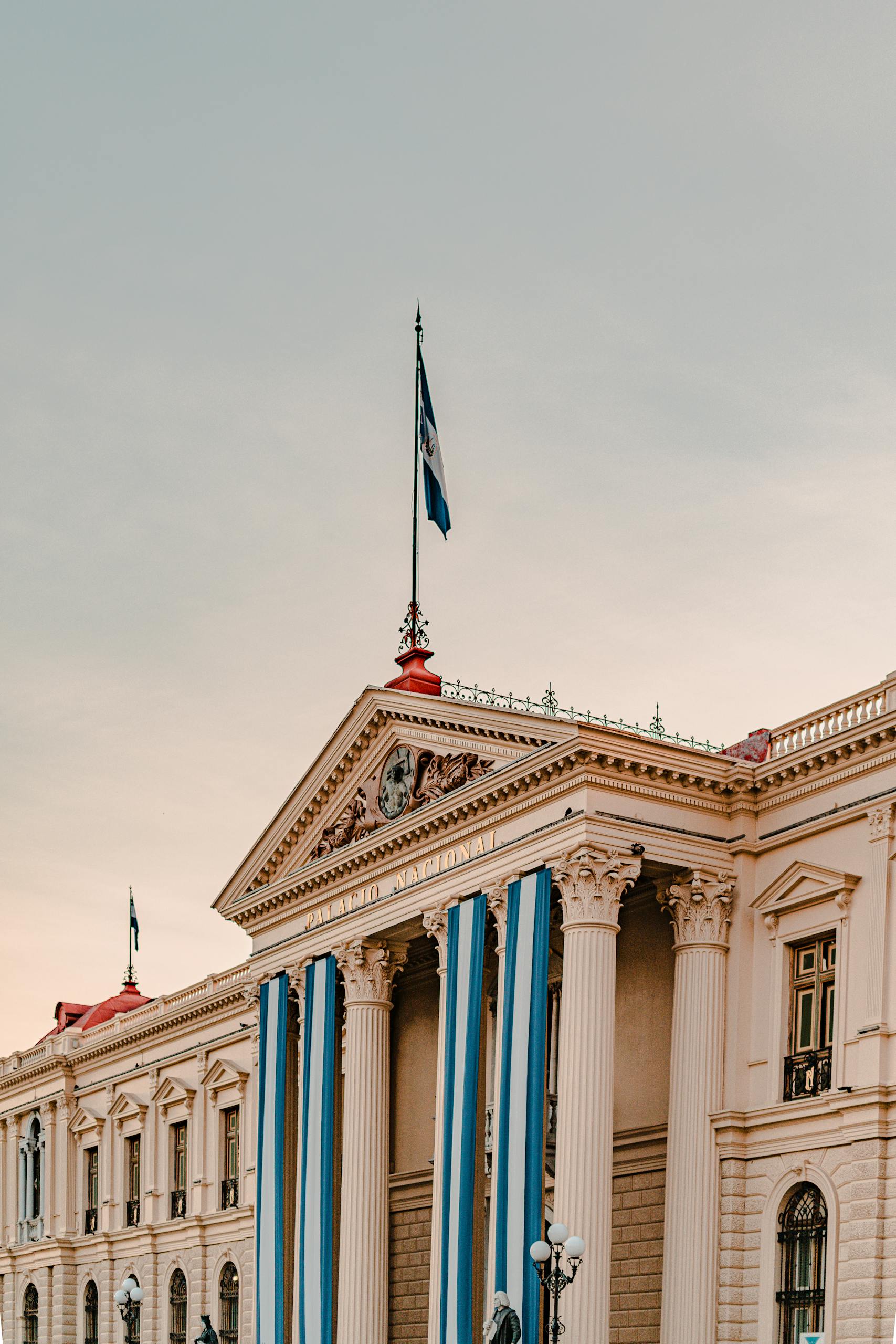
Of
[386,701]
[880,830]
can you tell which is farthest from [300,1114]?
[880,830]

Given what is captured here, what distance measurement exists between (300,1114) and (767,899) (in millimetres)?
11620

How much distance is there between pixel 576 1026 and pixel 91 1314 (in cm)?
2919

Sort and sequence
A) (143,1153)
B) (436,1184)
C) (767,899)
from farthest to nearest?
(143,1153), (436,1184), (767,899)

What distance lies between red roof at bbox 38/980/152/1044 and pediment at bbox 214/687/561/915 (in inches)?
785

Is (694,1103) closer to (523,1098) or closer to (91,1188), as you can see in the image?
(523,1098)

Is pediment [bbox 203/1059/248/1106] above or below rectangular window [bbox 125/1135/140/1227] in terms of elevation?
above

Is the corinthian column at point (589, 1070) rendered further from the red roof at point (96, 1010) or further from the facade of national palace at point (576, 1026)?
the red roof at point (96, 1010)

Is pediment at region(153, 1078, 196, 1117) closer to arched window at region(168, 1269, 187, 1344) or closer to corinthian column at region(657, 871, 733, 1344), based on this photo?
arched window at region(168, 1269, 187, 1344)

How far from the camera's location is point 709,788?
33031mm

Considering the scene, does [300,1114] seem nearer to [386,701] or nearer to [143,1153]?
[386,701]

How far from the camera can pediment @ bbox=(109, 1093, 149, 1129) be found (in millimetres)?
53656

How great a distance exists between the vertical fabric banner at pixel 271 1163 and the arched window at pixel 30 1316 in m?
19.9

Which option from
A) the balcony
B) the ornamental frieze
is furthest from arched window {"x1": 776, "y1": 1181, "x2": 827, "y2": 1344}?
the ornamental frieze

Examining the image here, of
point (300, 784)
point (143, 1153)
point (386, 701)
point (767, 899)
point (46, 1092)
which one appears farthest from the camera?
point (46, 1092)
